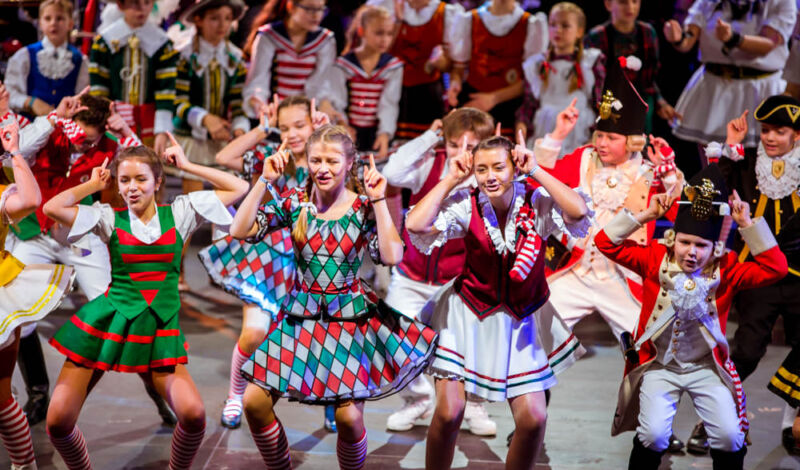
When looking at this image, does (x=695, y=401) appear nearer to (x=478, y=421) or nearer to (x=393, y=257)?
(x=478, y=421)

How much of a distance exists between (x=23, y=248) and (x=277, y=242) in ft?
3.99

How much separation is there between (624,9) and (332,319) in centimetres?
398

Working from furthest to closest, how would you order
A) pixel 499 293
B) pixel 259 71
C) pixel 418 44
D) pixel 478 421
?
pixel 418 44 < pixel 259 71 < pixel 478 421 < pixel 499 293

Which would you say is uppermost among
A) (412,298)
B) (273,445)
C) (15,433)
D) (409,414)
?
(412,298)

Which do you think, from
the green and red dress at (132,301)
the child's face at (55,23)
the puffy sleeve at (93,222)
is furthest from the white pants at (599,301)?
the child's face at (55,23)

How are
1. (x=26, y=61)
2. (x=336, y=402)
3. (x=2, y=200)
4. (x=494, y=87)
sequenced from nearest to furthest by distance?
1. (x=336, y=402)
2. (x=2, y=200)
3. (x=26, y=61)
4. (x=494, y=87)

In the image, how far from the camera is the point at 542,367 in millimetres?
3721

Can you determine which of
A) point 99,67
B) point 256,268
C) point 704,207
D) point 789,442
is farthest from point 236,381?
point 99,67

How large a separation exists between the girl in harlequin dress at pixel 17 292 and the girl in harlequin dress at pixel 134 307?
0.14 metres

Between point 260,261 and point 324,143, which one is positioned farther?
point 260,261

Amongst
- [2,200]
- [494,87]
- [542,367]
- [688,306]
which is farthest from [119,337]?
[494,87]

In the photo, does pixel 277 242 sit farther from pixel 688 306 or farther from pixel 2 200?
pixel 688 306

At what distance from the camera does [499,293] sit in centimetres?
373

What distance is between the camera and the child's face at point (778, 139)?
4.64 metres
